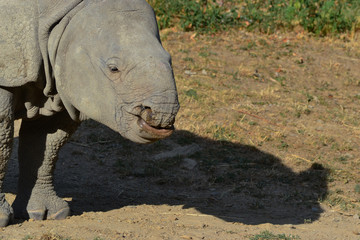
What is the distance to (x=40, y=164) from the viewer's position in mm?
5074

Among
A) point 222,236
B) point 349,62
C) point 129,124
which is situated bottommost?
point 349,62

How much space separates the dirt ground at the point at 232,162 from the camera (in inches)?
204

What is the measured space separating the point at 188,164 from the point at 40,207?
7.22 ft

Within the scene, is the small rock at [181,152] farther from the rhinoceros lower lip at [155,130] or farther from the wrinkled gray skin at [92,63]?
the rhinoceros lower lip at [155,130]

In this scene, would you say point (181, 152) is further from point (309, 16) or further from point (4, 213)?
point (309, 16)

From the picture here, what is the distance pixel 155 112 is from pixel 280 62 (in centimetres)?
645

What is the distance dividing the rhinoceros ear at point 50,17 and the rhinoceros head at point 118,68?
20mm

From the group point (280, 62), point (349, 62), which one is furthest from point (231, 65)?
point (349, 62)

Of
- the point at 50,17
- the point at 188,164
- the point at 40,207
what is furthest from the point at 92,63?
the point at 188,164

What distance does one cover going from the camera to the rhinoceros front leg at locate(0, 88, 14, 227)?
4277mm

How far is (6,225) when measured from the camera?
4676 millimetres

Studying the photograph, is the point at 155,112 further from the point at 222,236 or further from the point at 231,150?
the point at 231,150

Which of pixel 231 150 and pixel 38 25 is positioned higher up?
pixel 38 25

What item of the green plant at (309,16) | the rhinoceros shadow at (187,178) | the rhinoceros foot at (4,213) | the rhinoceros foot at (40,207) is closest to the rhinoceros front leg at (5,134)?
the rhinoceros foot at (4,213)
